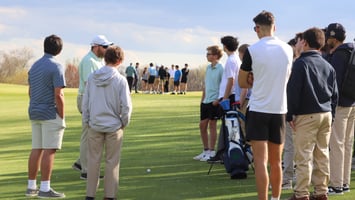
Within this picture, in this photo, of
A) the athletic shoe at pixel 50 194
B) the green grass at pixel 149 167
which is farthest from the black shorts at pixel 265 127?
the athletic shoe at pixel 50 194

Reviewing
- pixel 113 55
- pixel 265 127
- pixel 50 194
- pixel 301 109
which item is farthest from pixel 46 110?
pixel 301 109

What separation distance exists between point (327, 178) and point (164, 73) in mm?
36345

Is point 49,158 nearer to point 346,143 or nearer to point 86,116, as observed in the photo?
point 86,116

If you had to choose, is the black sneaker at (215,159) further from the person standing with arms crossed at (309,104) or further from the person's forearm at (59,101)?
the person's forearm at (59,101)

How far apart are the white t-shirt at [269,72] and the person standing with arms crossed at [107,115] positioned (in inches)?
63.2

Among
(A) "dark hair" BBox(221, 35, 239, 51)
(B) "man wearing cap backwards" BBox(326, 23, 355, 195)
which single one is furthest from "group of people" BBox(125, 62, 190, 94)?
(B) "man wearing cap backwards" BBox(326, 23, 355, 195)

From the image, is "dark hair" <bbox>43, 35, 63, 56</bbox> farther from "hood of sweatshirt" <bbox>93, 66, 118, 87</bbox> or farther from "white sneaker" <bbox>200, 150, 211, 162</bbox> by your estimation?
"white sneaker" <bbox>200, 150, 211, 162</bbox>

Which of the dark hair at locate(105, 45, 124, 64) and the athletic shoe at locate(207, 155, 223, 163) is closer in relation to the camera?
the dark hair at locate(105, 45, 124, 64)

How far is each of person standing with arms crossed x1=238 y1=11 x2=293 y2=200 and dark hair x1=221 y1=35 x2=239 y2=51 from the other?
11.7ft

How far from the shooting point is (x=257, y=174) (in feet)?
22.5

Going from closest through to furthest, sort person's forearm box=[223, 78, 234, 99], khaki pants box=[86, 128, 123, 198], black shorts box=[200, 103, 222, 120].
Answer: khaki pants box=[86, 128, 123, 198], person's forearm box=[223, 78, 234, 99], black shorts box=[200, 103, 222, 120]

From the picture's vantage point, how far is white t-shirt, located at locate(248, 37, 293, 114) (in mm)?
6719

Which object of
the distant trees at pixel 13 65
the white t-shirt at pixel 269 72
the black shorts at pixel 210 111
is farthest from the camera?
the distant trees at pixel 13 65

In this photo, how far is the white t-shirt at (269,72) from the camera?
22.0ft
